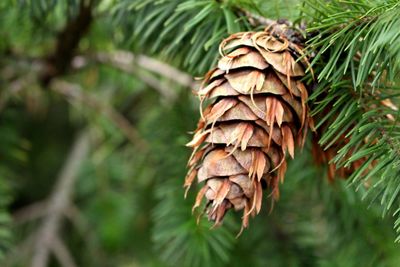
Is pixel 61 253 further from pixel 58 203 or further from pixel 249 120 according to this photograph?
pixel 249 120

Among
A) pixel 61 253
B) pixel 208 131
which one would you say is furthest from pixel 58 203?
pixel 208 131

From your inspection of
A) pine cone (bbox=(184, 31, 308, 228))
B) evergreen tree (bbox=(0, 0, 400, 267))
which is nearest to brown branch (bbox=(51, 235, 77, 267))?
evergreen tree (bbox=(0, 0, 400, 267))

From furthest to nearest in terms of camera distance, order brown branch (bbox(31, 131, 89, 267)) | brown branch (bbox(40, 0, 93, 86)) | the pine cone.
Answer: brown branch (bbox(31, 131, 89, 267))
brown branch (bbox(40, 0, 93, 86))
the pine cone

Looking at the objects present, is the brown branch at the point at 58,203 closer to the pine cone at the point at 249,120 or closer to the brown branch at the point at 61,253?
the brown branch at the point at 61,253

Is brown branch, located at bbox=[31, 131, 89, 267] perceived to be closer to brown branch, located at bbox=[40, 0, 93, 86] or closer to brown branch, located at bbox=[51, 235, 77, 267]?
brown branch, located at bbox=[51, 235, 77, 267]

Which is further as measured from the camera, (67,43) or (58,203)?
(58,203)

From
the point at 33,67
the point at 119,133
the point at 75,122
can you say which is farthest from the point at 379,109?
the point at 75,122

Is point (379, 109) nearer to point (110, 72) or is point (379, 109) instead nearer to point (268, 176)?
point (268, 176)
